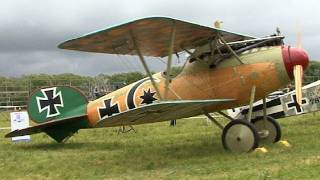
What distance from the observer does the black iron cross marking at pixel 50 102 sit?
13227 millimetres

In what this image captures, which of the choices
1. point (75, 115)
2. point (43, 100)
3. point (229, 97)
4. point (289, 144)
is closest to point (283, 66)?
point (229, 97)

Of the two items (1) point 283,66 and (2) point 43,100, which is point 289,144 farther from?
(2) point 43,100

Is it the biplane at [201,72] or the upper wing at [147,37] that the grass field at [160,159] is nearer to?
the biplane at [201,72]

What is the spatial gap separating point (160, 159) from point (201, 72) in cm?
229

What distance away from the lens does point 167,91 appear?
11117 mm

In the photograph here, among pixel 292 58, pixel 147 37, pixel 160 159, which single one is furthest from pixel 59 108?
pixel 292 58

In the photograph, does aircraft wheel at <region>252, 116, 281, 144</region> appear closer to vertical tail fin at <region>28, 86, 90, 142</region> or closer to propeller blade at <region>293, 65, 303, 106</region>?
propeller blade at <region>293, 65, 303, 106</region>

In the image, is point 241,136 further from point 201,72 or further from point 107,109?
point 107,109

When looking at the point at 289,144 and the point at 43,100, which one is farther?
the point at 43,100

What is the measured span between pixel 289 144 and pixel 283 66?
2.11 meters

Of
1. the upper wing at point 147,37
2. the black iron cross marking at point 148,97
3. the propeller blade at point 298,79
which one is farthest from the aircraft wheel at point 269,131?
the black iron cross marking at point 148,97

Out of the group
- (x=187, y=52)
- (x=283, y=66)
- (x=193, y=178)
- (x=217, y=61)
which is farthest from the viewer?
(x=187, y=52)

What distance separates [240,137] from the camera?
10.2m

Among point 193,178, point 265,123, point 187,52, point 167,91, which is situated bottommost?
point 193,178
